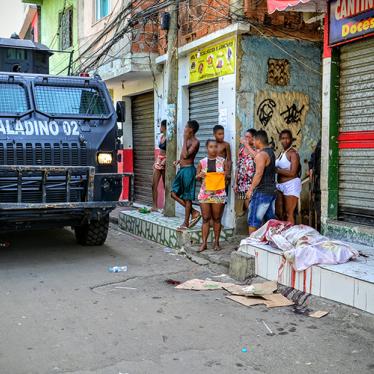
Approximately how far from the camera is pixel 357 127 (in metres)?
6.27

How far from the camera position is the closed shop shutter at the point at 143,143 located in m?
11.8

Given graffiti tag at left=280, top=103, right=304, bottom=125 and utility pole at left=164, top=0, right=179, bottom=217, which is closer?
graffiti tag at left=280, top=103, right=304, bottom=125

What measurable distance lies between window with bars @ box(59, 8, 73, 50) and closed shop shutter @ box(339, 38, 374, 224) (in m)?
11.0

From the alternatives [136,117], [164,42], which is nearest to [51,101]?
[164,42]

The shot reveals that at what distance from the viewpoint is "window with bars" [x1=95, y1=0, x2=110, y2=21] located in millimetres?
12859

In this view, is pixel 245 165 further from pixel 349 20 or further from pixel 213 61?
pixel 349 20

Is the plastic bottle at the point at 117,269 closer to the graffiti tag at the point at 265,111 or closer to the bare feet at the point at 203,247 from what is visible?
the bare feet at the point at 203,247

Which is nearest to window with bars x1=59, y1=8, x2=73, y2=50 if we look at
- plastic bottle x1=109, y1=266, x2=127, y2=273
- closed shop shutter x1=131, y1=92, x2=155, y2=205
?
closed shop shutter x1=131, y1=92, x2=155, y2=205

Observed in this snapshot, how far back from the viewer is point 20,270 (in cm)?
646

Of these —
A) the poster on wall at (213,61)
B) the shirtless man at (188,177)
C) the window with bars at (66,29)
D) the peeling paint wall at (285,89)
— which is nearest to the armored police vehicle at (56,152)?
the shirtless man at (188,177)

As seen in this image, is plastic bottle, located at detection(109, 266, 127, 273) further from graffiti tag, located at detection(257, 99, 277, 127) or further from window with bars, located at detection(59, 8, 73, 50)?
window with bars, located at detection(59, 8, 73, 50)

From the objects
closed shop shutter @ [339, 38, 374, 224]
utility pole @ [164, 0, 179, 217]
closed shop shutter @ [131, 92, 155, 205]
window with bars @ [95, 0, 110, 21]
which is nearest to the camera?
closed shop shutter @ [339, 38, 374, 224]

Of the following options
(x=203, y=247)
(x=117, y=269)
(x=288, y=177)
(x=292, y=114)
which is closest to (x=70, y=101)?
(x=117, y=269)

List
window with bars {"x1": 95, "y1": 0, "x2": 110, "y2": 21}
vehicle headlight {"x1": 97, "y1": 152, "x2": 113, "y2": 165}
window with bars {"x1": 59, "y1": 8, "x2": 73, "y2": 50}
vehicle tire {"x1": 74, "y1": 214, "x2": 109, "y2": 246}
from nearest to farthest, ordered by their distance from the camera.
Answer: vehicle headlight {"x1": 97, "y1": 152, "x2": 113, "y2": 165} → vehicle tire {"x1": 74, "y1": 214, "x2": 109, "y2": 246} → window with bars {"x1": 95, "y1": 0, "x2": 110, "y2": 21} → window with bars {"x1": 59, "y1": 8, "x2": 73, "y2": 50}
